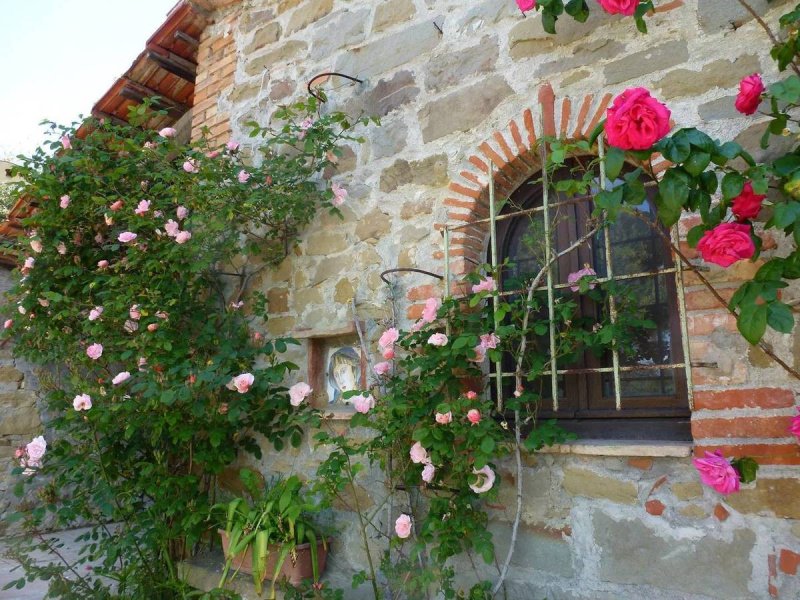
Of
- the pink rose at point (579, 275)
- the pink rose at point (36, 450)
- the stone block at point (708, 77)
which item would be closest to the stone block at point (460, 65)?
the stone block at point (708, 77)

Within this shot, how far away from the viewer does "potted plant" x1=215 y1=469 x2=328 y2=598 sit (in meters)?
2.71

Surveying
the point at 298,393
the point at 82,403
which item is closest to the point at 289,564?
the point at 298,393

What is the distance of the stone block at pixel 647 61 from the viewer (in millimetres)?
2479

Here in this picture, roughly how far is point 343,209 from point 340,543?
173cm

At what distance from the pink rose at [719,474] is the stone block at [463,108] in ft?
5.84

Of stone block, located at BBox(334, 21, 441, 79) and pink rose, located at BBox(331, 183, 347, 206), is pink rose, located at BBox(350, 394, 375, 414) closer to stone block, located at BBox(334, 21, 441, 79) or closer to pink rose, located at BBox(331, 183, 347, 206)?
pink rose, located at BBox(331, 183, 347, 206)

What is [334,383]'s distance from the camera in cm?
337

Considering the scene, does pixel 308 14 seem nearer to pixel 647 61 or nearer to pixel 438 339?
pixel 647 61

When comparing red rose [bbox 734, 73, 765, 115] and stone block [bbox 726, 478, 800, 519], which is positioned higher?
red rose [bbox 734, 73, 765, 115]

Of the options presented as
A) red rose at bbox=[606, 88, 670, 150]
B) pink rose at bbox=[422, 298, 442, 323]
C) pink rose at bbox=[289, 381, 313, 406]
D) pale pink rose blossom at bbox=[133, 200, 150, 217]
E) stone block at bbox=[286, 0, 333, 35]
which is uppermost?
stone block at bbox=[286, 0, 333, 35]

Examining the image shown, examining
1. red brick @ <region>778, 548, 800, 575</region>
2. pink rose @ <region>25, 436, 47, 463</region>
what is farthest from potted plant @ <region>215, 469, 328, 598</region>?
red brick @ <region>778, 548, 800, 575</region>

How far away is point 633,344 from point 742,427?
0.56 m

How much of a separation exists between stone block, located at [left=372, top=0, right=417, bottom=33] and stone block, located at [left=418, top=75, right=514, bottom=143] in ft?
1.91

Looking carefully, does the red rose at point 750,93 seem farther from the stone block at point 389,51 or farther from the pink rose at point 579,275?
the stone block at point 389,51
